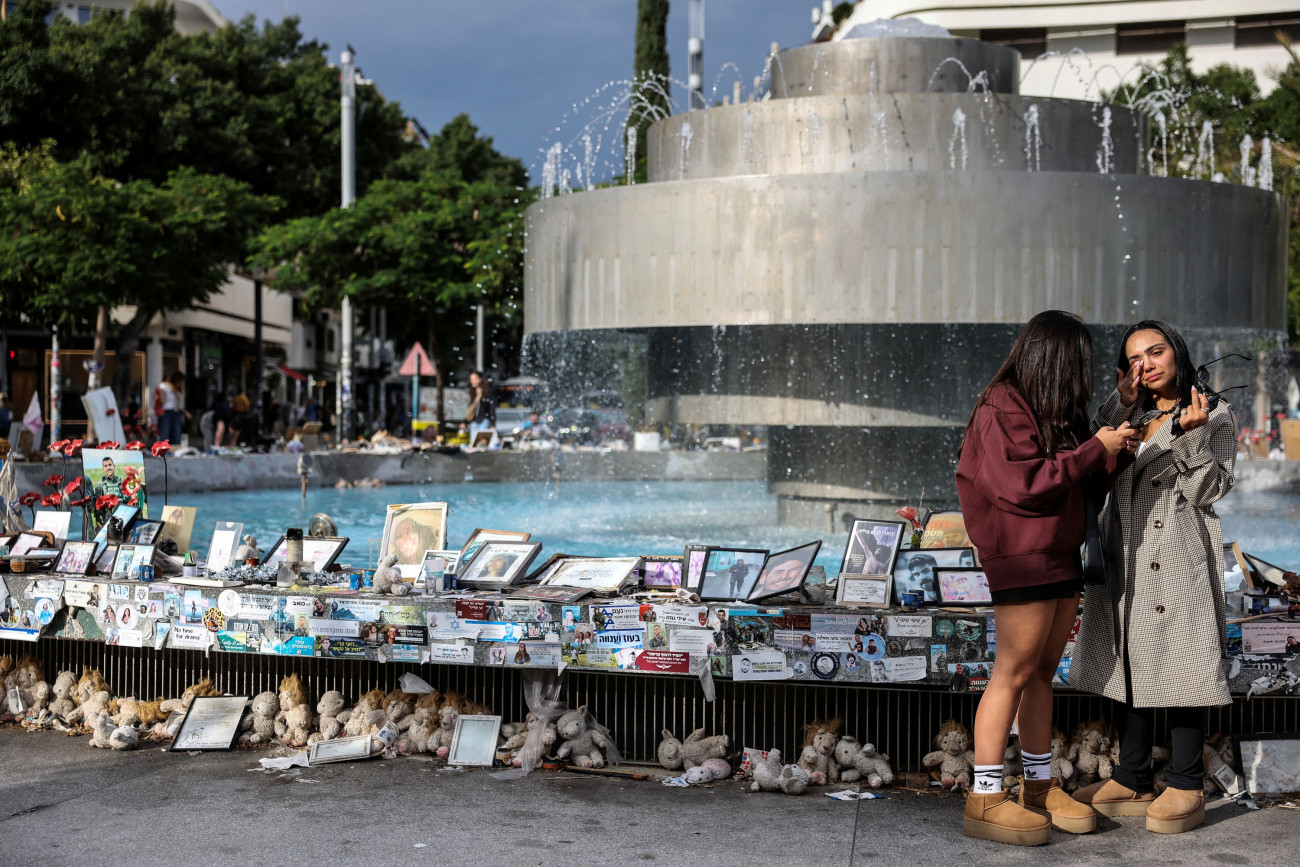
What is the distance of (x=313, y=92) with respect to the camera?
39219 millimetres

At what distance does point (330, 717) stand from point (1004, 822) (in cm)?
260

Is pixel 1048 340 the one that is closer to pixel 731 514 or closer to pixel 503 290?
pixel 731 514

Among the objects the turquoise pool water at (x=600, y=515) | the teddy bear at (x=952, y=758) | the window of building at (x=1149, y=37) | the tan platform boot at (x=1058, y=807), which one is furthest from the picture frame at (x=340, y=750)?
the window of building at (x=1149, y=37)

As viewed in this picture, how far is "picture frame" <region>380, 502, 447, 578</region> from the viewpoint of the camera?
5.84m

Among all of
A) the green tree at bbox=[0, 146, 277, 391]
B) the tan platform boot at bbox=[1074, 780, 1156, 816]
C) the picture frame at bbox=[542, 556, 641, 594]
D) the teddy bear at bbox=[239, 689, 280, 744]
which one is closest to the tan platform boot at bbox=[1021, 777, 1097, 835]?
the tan platform boot at bbox=[1074, 780, 1156, 816]

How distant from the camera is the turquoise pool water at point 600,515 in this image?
416 inches

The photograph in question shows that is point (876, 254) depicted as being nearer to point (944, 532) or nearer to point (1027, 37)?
point (944, 532)

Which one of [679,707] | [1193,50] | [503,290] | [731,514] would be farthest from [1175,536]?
[1193,50]

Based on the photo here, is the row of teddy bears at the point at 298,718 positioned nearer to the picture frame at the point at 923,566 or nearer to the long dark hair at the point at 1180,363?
the picture frame at the point at 923,566

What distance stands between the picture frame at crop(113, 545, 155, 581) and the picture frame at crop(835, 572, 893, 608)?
2.85 metres

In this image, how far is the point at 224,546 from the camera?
5.91 meters

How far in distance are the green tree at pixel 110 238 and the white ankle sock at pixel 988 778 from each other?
23466 millimetres

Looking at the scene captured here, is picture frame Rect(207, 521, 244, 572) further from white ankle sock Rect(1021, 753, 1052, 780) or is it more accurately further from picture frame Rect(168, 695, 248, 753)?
white ankle sock Rect(1021, 753, 1052, 780)

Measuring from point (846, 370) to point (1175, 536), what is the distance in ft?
22.3
